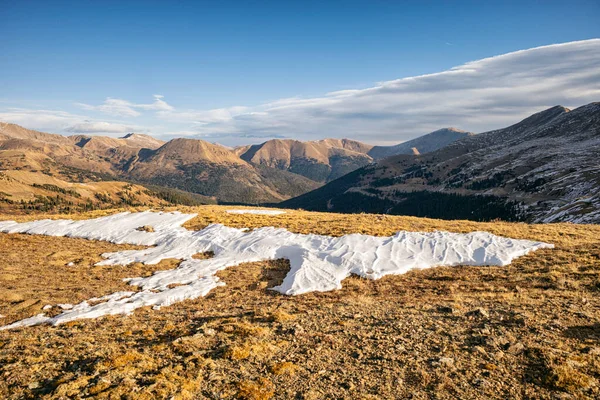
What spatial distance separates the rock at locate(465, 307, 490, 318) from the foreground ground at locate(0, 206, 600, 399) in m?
0.08

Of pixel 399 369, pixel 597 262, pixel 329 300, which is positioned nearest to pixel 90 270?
pixel 329 300

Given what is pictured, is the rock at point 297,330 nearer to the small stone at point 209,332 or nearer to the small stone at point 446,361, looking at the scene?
the small stone at point 209,332

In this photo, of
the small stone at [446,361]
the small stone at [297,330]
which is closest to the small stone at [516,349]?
the small stone at [446,361]

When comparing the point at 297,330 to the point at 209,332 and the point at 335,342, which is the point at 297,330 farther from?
the point at 209,332

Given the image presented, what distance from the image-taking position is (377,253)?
21562 mm

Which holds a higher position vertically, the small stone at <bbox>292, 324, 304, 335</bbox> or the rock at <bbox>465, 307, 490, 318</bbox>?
the small stone at <bbox>292, 324, 304, 335</bbox>

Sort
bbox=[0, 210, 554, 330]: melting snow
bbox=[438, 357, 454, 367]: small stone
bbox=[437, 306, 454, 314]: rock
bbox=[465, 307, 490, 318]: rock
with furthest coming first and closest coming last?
bbox=[0, 210, 554, 330]: melting snow
bbox=[437, 306, 454, 314]: rock
bbox=[465, 307, 490, 318]: rock
bbox=[438, 357, 454, 367]: small stone

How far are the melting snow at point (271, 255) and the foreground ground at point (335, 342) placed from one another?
1.20 m

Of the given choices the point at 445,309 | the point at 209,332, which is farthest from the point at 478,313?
the point at 209,332

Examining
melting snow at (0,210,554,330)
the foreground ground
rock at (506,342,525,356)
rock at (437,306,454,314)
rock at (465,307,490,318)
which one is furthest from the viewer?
melting snow at (0,210,554,330)

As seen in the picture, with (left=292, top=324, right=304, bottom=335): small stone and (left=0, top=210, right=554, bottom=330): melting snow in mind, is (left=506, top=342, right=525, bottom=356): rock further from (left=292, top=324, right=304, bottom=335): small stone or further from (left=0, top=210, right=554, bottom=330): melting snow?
(left=0, top=210, right=554, bottom=330): melting snow

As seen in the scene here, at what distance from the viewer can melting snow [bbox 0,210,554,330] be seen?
638 inches

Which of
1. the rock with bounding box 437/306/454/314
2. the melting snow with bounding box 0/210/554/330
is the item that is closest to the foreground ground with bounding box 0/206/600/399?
the rock with bounding box 437/306/454/314

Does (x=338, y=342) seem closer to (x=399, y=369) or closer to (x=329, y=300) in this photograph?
(x=399, y=369)
